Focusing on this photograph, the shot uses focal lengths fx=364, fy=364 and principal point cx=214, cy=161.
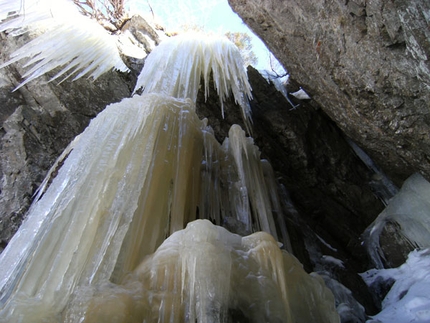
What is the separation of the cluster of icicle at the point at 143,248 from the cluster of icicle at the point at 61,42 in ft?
8.11

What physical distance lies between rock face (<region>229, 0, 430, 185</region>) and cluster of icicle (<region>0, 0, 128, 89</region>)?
2314mm

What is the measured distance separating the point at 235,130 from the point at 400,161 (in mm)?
2178

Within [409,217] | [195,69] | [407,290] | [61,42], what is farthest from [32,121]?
[409,217]

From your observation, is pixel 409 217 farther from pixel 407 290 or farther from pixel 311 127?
pixel 311 127

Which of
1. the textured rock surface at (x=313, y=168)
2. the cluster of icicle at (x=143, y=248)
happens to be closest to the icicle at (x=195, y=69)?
the textured rock surface at (x=313, y=168)

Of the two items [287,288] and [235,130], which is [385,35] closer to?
[235,130]

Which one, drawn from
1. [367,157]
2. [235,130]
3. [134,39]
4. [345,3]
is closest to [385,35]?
[345,3]

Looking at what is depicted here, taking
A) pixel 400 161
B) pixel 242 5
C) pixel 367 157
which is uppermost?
pixel 242 5

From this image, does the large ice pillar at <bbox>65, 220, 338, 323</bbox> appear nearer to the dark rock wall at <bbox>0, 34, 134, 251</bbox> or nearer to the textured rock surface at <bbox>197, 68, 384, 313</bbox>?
the textured rock surface at <bbox>197, 68, 384, 313</bbox>

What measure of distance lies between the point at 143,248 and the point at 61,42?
13.7 ft

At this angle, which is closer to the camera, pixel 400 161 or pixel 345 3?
pixel 345 3

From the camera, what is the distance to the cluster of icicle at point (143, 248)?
214 centimetres

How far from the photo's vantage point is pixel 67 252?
2.43 meters

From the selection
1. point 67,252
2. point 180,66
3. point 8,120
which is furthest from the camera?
Result: point 180,66
